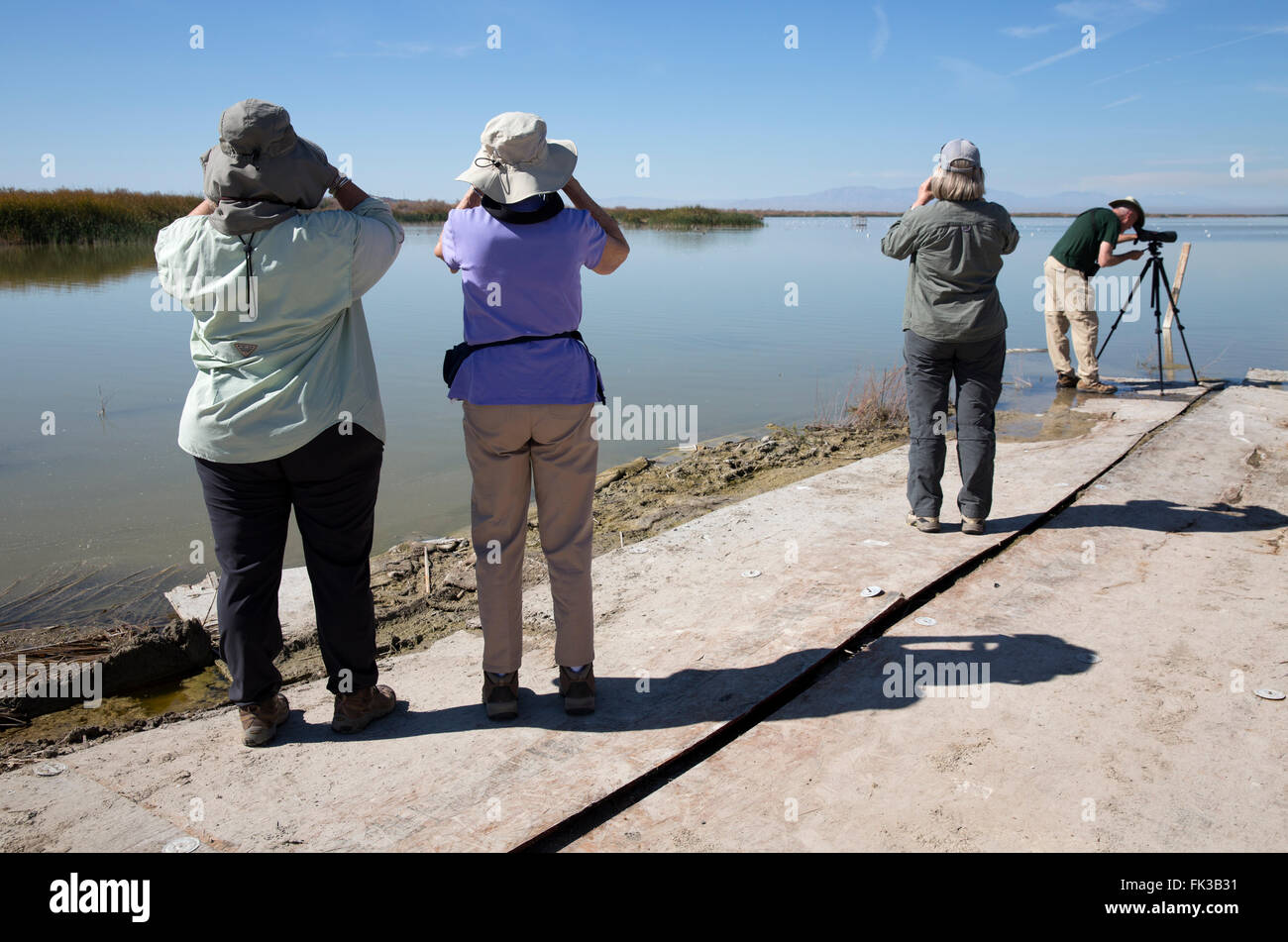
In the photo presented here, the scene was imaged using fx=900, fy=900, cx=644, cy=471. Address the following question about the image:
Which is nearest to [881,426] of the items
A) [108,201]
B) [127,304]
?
[127,304]

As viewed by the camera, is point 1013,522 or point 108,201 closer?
point 1013,522

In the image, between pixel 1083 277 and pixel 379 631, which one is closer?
pixel 379 631

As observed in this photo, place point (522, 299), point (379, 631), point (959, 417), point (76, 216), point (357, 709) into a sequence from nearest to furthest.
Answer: point (522, 299)
point (357, 709)
point (379, 631)
point (959, 417)
point (76, 216)

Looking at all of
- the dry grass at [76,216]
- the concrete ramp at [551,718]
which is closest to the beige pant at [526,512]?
the concrete ramp at [551,718]

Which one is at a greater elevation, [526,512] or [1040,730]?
[526,512]

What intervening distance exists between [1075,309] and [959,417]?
5491 mm

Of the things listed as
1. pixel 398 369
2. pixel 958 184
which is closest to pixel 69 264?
Result: pixel 398 369

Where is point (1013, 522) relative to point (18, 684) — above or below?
above

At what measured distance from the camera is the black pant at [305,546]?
260 cm

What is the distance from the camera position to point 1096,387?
928cm

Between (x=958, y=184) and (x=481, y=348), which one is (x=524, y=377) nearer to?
(x=481, y=348)

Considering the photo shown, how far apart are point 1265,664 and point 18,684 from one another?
4504 mm

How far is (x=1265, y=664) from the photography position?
306 centimetres
